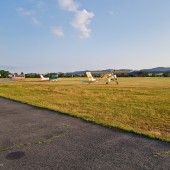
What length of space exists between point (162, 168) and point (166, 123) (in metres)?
4.56

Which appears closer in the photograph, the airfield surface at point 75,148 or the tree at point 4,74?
the airfield surface at point 75,148

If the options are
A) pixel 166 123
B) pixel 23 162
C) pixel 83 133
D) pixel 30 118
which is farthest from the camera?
pixel 30 118

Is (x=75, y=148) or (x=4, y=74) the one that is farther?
(x=4, y=74)

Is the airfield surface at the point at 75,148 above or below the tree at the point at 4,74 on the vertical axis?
below

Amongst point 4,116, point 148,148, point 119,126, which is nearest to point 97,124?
point 119,126

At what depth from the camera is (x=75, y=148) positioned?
225 inches

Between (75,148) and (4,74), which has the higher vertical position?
(4,74)

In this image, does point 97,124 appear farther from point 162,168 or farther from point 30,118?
point 162,168

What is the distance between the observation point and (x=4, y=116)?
10141 millimetres

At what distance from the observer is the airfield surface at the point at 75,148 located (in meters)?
4.74

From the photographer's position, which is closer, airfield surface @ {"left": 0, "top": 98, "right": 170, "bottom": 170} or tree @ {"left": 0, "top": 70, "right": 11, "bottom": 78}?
airfield surface @ {"left": 0, "top": 98, "right": 170, "bottom": 170}

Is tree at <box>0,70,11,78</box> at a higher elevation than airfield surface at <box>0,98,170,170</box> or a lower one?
higher

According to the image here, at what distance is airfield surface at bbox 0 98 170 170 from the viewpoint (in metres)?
4.74

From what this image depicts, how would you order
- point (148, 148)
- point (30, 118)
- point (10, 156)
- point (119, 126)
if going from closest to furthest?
point (10, 156), point (148, 148), point (119, 126), point (30, 118)
